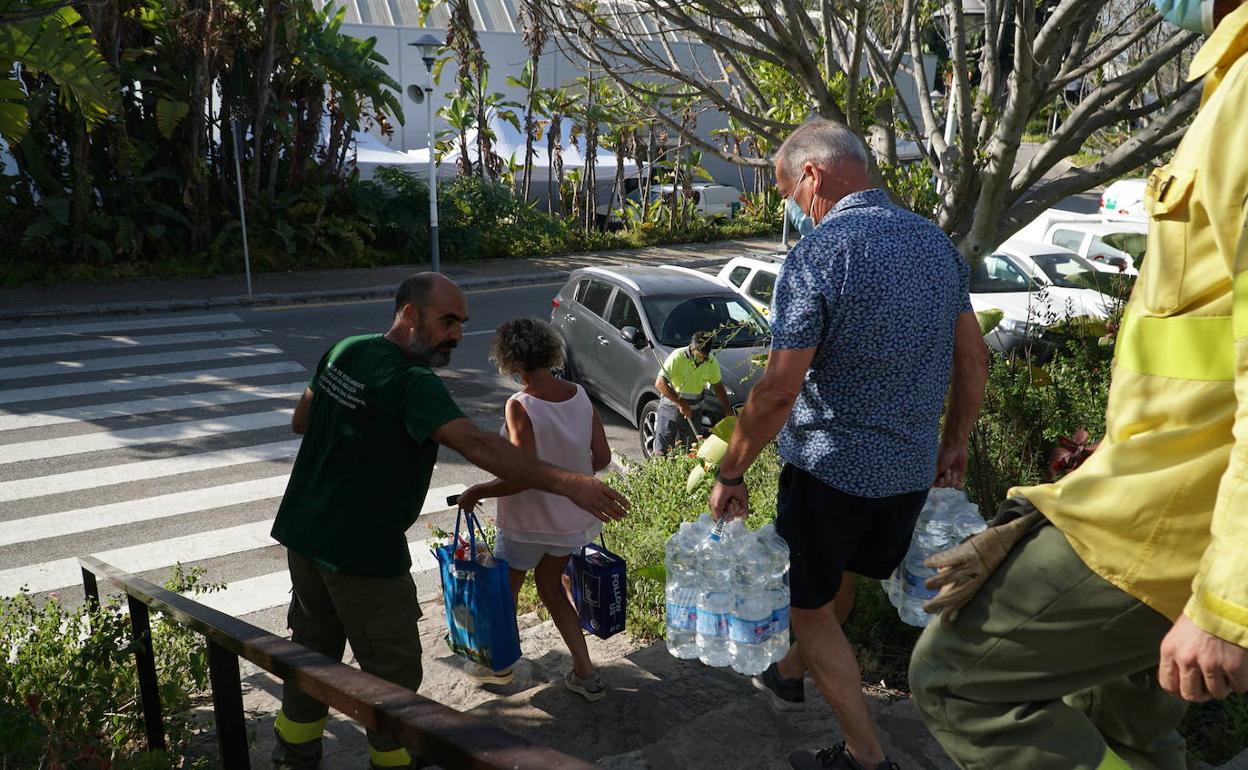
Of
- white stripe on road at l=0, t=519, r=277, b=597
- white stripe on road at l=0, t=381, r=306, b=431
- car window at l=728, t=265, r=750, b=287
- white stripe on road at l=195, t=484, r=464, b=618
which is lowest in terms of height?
white stripe on road at l=195, t=484, r=464, b=618

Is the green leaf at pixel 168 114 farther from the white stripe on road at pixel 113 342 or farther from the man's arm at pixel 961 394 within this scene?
the man's arm at pixel 961 394

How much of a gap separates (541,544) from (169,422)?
690 cm

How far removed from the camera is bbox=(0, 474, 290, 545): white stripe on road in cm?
771

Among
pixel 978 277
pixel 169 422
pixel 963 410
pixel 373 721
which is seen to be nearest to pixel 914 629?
pixel 963 410

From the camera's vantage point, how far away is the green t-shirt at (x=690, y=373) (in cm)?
721

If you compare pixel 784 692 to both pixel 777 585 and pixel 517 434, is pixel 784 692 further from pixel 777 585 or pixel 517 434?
pixel 517 434

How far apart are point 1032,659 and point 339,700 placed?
4.52 ft

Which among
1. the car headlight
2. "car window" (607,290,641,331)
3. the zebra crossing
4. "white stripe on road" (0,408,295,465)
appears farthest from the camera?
"car window" (607,290,641,331)

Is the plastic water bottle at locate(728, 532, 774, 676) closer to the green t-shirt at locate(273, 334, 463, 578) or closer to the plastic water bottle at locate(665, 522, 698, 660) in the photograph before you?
the plastic water bottle at locate(665, 522, 698, 660)

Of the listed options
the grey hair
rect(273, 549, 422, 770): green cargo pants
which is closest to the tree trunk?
rect(273, 549, 422, 770): green cargo pants

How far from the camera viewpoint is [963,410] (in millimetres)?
3781

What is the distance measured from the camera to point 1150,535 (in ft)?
6.50

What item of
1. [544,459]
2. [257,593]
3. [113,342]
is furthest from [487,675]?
[113,342]

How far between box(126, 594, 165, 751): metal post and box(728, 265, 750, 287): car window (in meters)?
9.53
